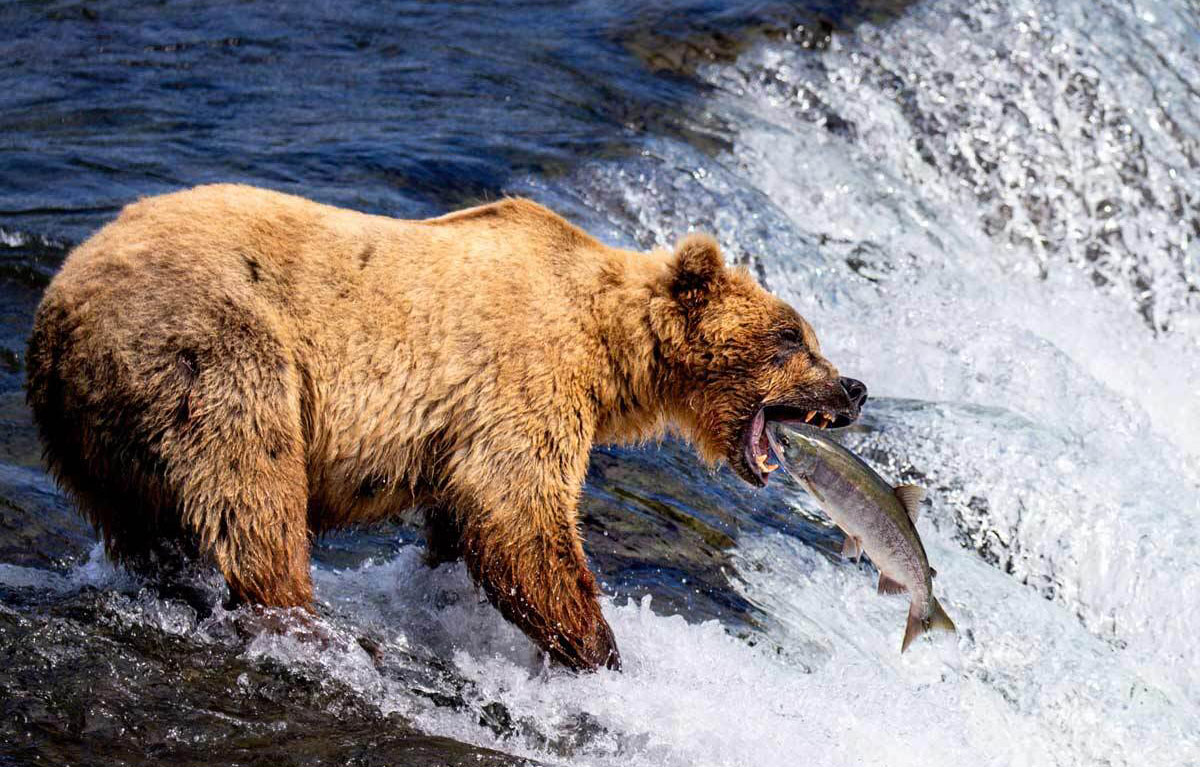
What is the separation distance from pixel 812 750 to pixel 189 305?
2.60m

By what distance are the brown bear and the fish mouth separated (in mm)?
13

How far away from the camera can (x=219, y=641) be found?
4625 millimetres

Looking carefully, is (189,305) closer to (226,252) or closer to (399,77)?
(226,252)

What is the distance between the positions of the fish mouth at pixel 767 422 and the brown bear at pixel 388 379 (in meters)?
0.01

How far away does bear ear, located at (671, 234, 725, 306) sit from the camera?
5.42 metres

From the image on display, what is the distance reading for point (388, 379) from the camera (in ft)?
16.0

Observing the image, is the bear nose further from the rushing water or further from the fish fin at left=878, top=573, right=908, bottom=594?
the rushing water

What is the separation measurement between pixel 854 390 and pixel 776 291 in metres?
3.66

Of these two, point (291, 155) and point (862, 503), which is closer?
point (862, 503)

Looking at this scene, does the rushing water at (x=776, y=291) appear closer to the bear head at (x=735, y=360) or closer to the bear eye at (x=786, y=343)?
the bear head at (x=735, y=360)

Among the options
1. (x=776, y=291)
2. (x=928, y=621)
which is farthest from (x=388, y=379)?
(x=776, y=291)

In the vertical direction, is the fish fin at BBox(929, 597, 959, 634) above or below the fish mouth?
below

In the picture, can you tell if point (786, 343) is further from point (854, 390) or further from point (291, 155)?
point (291, 155)

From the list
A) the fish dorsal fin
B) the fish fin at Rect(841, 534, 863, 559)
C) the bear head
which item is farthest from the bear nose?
the fish fin at Rect(841, 534, 863, 559)
